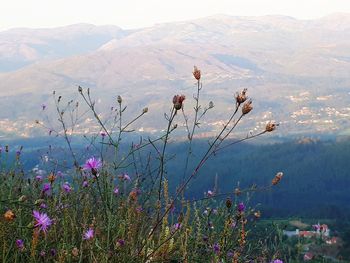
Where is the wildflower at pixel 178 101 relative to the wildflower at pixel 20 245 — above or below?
above

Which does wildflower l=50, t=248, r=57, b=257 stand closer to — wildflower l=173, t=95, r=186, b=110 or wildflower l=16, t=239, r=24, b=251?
wildflower l=16, t=239, r=24, b=251

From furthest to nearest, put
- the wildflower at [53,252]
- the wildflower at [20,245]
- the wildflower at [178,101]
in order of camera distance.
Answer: the wildflower at [53,252]
the wildflower at [20,245]
the wildflower at [178,101]

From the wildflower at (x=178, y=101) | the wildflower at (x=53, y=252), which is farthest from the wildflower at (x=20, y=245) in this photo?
the wildflower at (x=178, y=101)

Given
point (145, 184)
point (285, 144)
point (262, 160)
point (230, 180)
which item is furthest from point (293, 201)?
point (145, 184)

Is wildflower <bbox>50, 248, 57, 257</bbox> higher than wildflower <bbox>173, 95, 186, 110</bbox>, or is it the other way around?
wildflower <bbox>173, 95, 186, 110</bbox>

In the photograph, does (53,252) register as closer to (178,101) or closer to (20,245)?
(20,245)

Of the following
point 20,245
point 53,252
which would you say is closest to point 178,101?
point 20,245

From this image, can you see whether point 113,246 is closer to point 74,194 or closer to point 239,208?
point 239,208

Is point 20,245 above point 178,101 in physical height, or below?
below

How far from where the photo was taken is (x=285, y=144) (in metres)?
178

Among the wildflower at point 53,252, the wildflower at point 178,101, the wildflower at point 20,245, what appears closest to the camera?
the wildflower at point 178,101

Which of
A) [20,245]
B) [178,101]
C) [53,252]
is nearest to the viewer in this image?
[178,101]

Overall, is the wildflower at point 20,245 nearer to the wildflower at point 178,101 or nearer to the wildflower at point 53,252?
the wildflower at point 53,252

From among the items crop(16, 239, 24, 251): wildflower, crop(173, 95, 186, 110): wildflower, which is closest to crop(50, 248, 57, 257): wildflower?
crop(16, 239, 24, 251): wildflower
